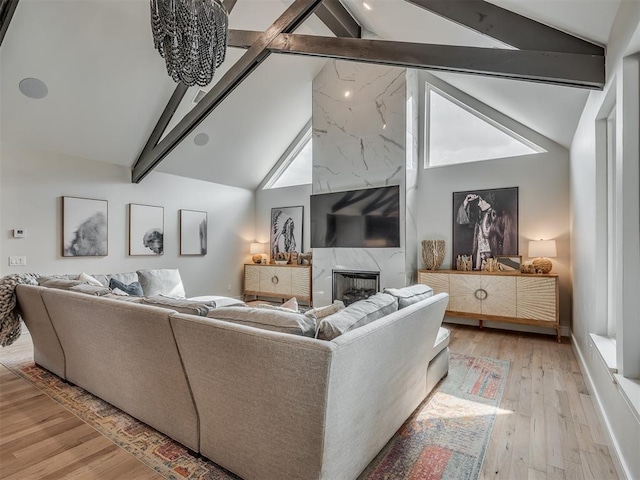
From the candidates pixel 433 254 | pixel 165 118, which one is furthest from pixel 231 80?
pixel 433 254

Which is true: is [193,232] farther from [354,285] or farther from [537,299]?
[537,299]

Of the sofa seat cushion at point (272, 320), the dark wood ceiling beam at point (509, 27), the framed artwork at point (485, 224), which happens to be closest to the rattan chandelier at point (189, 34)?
the dark wood ceiling beam at point (509, 27)

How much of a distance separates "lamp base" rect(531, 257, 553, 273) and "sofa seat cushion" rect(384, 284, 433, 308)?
267cm

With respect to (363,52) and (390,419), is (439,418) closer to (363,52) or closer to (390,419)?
(390,419)

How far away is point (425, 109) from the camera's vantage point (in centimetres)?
527

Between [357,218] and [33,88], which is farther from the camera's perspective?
[357,218]

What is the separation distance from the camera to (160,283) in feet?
14.9

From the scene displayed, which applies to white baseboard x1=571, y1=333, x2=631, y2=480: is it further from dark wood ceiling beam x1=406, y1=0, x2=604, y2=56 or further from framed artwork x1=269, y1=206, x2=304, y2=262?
framed artwork x1=269, y1=206, x2=304, y2=262

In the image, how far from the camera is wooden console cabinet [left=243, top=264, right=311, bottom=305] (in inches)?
239

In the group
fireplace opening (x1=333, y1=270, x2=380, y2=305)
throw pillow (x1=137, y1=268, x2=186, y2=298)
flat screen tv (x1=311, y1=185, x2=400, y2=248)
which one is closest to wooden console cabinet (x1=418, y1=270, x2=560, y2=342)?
fireplace opening (x1=333, y1=270, x2=380, y2=305)

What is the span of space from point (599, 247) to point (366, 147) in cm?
340

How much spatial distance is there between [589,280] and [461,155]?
9.20 ft

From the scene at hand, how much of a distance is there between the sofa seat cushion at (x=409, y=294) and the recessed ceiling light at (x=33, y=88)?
4.61 meters

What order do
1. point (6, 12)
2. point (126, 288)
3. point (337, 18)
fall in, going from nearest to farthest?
1. point (6, 12)
2. point (126, 288)
3. point (337, 18)
